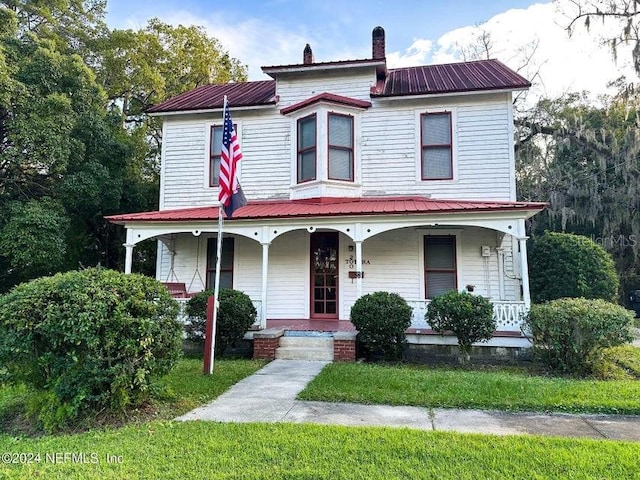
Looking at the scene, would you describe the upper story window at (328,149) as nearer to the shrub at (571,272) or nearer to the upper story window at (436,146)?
the upper story window at (436,146)

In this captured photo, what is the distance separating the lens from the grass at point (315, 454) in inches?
134

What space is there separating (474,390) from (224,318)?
16.2 ft

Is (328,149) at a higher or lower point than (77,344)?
higher

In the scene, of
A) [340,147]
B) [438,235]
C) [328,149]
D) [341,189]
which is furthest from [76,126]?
[438,235]

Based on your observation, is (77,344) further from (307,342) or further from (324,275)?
(324,275)

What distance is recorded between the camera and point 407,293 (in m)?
10.7

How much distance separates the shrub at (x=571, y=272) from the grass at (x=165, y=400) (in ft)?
26.6

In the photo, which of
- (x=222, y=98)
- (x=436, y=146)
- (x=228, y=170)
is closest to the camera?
(x=228, y=170)

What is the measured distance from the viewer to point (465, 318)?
7.85 m

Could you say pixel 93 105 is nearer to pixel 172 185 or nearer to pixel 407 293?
pixel 172 185

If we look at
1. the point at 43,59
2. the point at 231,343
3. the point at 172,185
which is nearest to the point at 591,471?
the point at 231,343

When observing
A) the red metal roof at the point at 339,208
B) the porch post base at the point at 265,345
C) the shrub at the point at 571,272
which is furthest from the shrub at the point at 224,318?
the shrub at the point at 571,272

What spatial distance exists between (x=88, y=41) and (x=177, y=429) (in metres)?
20.2

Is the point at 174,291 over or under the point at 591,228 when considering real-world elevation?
under
